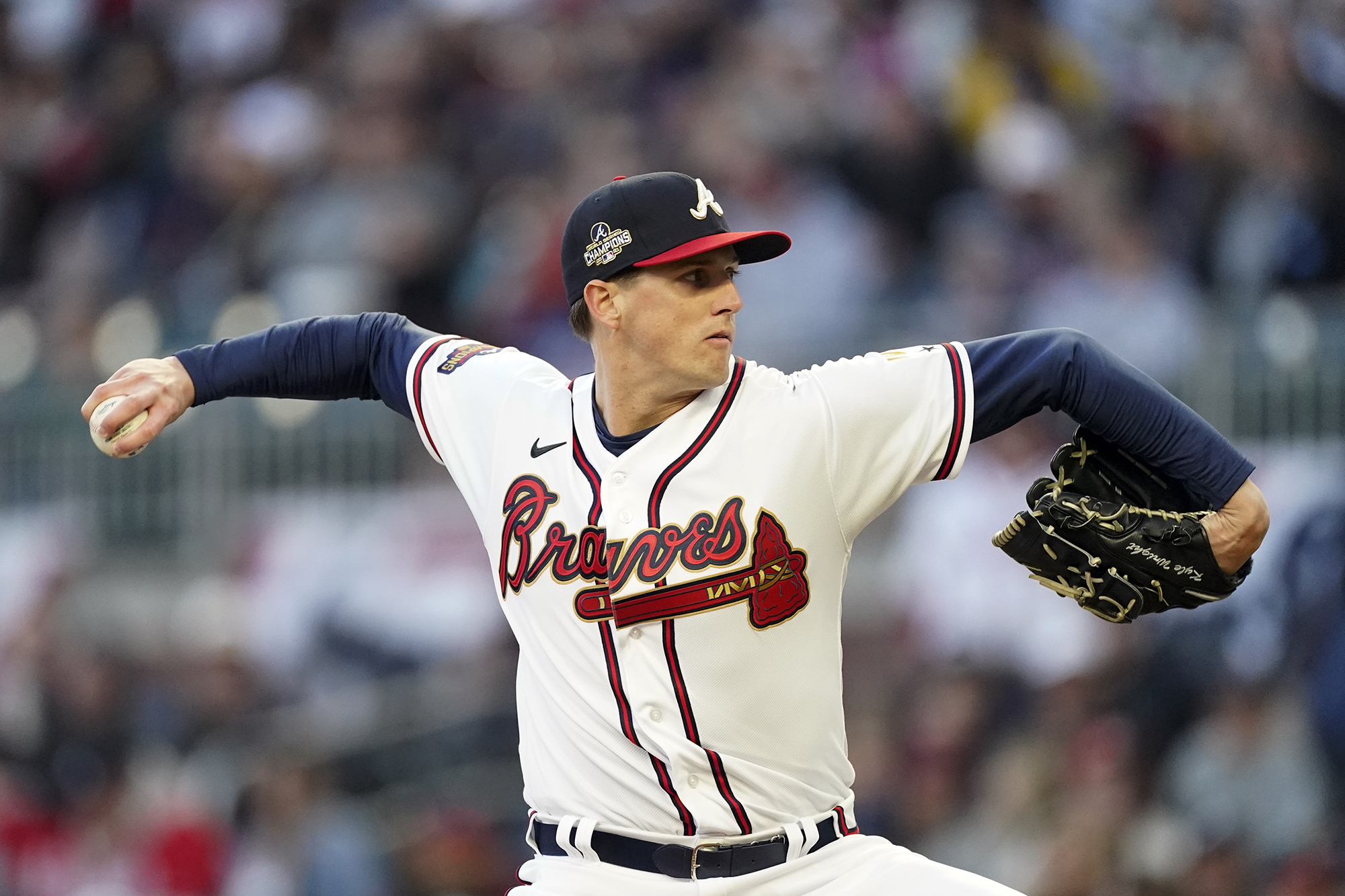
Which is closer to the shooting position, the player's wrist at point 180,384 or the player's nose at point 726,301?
the player's nose at point 726,301

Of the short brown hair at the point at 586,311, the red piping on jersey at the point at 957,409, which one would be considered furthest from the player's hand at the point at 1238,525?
the short brown hair at the point at 586,311

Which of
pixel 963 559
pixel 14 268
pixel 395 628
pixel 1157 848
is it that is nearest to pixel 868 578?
pixel 963 559

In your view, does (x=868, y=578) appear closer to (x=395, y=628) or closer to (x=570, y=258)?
(x=395, y=628)

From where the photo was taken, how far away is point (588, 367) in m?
7.68

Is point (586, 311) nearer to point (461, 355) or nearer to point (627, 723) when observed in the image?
point (461, 355)

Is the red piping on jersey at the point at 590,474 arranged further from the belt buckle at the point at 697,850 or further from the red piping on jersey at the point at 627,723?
the belt buckle at the point at 697,850

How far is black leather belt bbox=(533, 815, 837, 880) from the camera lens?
3.25 metres

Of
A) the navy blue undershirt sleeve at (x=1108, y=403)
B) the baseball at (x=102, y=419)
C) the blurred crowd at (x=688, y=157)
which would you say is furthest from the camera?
the blurred crowd at (x=688, y=157)

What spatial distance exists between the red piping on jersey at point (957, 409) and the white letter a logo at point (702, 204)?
21.8 inches

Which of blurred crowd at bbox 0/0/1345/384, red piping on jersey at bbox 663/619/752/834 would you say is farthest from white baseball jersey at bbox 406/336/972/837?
blurred crowd at bbox 0/0/1345/384

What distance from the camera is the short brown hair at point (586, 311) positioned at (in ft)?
11.3

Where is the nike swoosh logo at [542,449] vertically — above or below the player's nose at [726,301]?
below

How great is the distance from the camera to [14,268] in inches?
408

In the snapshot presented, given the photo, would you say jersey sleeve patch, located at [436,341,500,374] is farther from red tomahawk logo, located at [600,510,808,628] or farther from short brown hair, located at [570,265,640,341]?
red tomahawk logo, located at [600,510,808,628]
